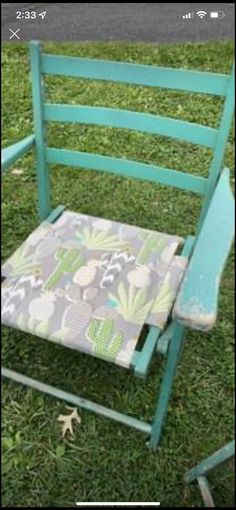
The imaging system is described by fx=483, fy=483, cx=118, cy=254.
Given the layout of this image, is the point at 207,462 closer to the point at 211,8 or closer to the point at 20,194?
the point at 211,8

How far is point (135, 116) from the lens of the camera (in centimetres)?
117

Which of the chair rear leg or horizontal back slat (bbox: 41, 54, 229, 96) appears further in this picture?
horizontal back slat (bbox: 41, 54, 229, 96)

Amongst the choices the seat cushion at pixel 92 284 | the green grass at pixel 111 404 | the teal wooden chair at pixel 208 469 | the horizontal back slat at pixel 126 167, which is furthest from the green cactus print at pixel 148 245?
the teal wooden chair at pixel 208 469

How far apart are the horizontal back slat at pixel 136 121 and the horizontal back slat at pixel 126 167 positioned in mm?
92

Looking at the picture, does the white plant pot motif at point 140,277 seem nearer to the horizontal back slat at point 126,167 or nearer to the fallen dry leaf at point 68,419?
the horizontal back slat at point 126,167

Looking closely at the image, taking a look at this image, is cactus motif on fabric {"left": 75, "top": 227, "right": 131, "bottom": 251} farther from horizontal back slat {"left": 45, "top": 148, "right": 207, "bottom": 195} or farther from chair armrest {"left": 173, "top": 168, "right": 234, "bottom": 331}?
chair armrest {"left": 173, "top": 168, "right": 234, "bottom": 331}

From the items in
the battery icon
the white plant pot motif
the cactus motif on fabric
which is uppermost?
the battery icon

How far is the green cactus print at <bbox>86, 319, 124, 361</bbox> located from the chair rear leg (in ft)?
0.37

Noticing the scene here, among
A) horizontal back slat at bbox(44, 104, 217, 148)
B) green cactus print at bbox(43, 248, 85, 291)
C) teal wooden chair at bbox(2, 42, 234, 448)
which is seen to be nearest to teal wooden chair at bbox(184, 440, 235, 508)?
teal wooden chair at bbox(2, 42, 234, 448)

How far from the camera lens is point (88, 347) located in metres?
1.01

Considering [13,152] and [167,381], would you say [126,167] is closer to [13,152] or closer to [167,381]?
[13,152]

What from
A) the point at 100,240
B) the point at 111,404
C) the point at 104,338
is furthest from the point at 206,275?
the point at 111,404

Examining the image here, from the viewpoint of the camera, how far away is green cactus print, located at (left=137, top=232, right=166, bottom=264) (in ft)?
4.04

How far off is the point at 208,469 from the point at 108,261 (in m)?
0.53
